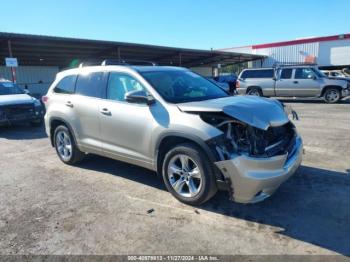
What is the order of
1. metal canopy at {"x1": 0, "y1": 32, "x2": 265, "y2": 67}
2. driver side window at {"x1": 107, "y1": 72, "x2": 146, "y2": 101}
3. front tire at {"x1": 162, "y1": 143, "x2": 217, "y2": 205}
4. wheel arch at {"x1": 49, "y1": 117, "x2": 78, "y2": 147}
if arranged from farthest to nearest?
metal canopy at {"x1": 0, "y1": 32, "x2": 265, "y2": 67}, wheel arch at {"x1": 49, "y1": 117, "x2": 78, "y2": 147}, driver side window at {"x1": 107, "y1": 72, "x2": 146, "y2": 101}, front tire at {"x1": 162, "y1": 143, "x2": 217, "y2": 205}

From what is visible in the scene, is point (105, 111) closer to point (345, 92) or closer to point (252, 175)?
point (252, 175)

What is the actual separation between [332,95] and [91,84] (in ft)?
47.7

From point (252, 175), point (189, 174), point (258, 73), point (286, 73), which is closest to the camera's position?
point (252, 175)

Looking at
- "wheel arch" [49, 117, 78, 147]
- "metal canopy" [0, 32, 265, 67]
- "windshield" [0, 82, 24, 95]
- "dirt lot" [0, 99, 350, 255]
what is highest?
"metal canopy" [0, 32, 265, 67]

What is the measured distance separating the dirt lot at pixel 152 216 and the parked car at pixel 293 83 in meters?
11.6

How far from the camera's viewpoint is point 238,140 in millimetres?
3701

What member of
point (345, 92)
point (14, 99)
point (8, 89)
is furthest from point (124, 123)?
point (345, 92)

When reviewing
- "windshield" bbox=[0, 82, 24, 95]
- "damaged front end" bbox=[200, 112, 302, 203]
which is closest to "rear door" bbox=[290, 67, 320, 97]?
"windshield" bbox=[0, 82, 24, 95]

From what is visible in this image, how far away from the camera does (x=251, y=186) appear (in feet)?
11.6

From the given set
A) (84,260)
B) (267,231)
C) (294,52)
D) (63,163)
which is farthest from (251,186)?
(294,52)

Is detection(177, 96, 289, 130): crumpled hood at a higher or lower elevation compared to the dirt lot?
higher

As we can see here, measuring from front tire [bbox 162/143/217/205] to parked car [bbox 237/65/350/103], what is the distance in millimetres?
14424

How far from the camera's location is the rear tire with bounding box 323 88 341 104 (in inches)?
639

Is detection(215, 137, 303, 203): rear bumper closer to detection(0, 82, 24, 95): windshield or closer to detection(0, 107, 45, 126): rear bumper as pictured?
detection(0, 107, 45, 126): rear bumper
